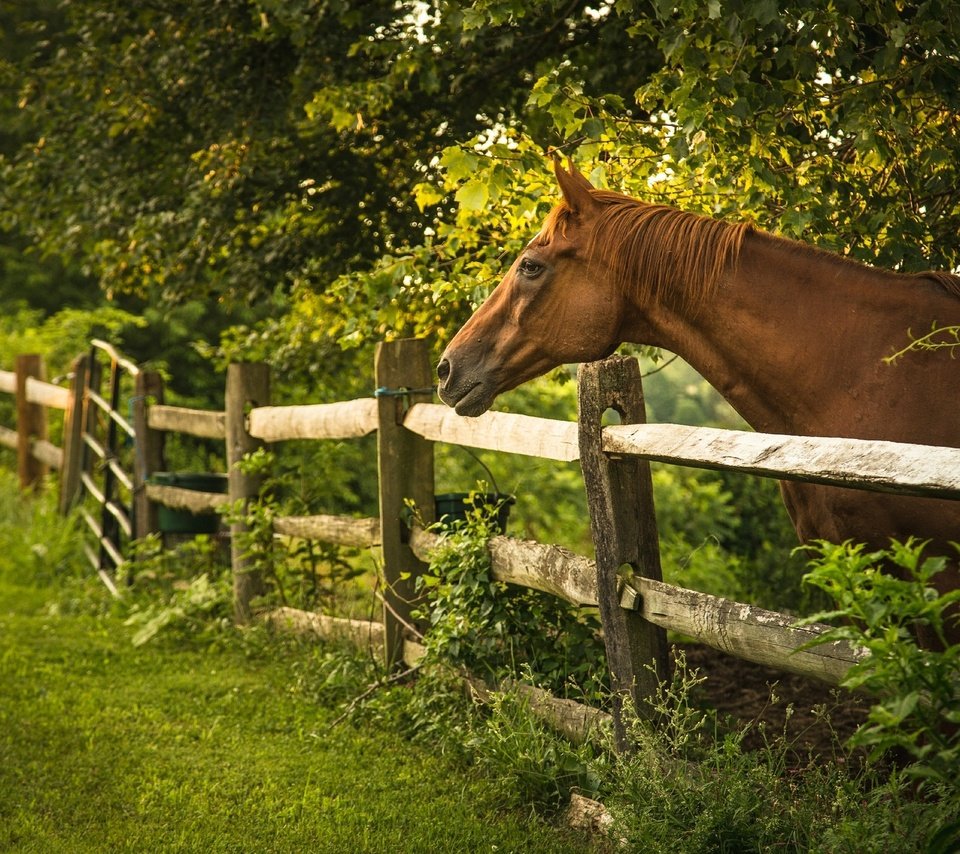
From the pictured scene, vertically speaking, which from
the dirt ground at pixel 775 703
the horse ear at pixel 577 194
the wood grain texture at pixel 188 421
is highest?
the horse ear at pixel 577 194

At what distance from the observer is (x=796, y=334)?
3217 millimetres

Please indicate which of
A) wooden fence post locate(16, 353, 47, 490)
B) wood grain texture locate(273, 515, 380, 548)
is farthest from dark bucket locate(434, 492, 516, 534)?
wooden fence post locate(16, 353, 47, 490)

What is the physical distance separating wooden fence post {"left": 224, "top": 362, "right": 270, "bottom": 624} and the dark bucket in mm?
1607

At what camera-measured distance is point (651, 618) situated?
323cm

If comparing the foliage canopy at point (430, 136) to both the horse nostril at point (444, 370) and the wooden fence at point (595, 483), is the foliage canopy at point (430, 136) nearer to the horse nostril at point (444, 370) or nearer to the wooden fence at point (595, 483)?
the wooden fence at point (595, 483)

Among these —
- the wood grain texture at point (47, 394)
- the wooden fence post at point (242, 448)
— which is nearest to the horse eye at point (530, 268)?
the wooden fence post at point (242, 448)

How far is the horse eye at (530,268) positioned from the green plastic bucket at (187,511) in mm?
3889

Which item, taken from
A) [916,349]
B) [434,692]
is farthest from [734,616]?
[434,692]

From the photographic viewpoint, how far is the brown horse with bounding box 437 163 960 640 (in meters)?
3.03

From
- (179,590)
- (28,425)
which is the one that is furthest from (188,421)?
(28,425)

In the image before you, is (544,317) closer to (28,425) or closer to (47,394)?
(47,394)

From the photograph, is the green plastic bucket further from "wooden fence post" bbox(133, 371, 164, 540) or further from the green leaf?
the green leaf

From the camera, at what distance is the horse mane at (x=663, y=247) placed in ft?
10.9

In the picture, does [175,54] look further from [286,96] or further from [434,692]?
[434,692]
